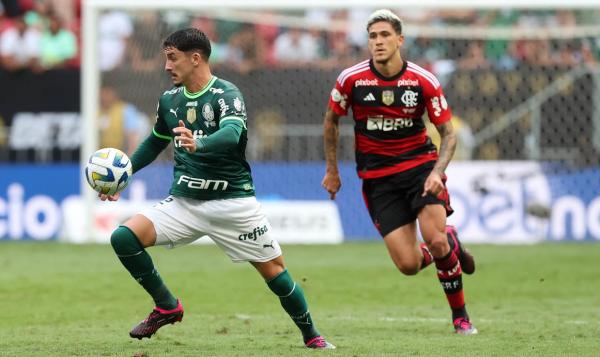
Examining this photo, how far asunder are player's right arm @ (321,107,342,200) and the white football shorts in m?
0.90

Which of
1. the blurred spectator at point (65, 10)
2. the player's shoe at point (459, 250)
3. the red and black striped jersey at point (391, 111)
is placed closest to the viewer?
the red and black striped jersey at point (391, 111)

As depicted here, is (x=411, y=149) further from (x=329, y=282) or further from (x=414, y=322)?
(x=329, y=282)

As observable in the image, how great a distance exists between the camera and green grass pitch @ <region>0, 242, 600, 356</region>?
27.3 ft

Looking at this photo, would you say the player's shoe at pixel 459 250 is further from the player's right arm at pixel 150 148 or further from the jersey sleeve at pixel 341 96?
the player's right arm at pixel 150 148

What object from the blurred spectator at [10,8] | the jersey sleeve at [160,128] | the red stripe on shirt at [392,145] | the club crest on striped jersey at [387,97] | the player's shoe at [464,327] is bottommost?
the player's shoe at [464,327]

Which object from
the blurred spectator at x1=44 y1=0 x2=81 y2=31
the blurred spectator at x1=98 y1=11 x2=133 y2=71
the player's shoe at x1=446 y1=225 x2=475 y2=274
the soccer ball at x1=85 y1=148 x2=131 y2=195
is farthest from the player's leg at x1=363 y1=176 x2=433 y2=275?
the blurred spectator at x1=44 y1=0 x2=81 y2=31

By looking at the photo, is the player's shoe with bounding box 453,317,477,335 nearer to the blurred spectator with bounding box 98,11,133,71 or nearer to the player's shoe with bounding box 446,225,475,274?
the player's shoe with bounding box 446,225,475,274

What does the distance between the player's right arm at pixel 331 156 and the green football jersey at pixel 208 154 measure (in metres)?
0.89

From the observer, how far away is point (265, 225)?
8.29 meters

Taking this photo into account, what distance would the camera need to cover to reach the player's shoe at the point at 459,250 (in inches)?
380

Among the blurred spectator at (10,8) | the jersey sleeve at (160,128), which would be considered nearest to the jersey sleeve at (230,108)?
the jersey sleeve at (160,128)

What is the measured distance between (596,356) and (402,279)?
5.93 meters

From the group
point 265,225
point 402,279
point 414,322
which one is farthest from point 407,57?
point 265,225

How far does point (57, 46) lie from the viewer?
2198 cm
